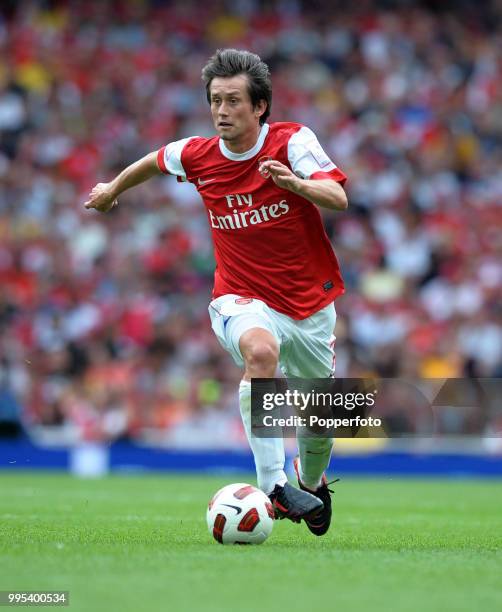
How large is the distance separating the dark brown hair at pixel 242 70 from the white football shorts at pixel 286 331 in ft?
3.84

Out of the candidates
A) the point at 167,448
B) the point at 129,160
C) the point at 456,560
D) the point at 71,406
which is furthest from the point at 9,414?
the point at 456,560

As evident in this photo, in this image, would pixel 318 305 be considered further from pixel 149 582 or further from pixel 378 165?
pixel 378 165

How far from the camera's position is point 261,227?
7234mm

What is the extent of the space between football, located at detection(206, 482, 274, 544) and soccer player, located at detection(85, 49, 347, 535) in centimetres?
27

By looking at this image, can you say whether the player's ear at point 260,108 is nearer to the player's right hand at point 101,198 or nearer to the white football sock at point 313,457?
the player's right hand at point 101,198

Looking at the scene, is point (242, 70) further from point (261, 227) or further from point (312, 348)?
point (312, 348)

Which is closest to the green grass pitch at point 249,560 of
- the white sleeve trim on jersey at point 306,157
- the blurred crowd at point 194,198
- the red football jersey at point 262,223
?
the red football jersey at point 262,223

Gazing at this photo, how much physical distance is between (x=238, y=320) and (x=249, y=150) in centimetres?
105

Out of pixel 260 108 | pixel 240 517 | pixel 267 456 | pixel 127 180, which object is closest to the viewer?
pixel 240 517

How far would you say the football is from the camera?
6.42 metres

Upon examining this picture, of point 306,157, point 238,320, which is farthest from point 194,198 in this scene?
point 238,320

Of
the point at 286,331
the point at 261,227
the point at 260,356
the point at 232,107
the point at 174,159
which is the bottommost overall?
the point at 260,356

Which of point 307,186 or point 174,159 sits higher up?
point 174,159

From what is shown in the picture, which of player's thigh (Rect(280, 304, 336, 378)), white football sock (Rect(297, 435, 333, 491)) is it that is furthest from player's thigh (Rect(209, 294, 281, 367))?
white football sock (Rect(297, 435, 333, 491))
